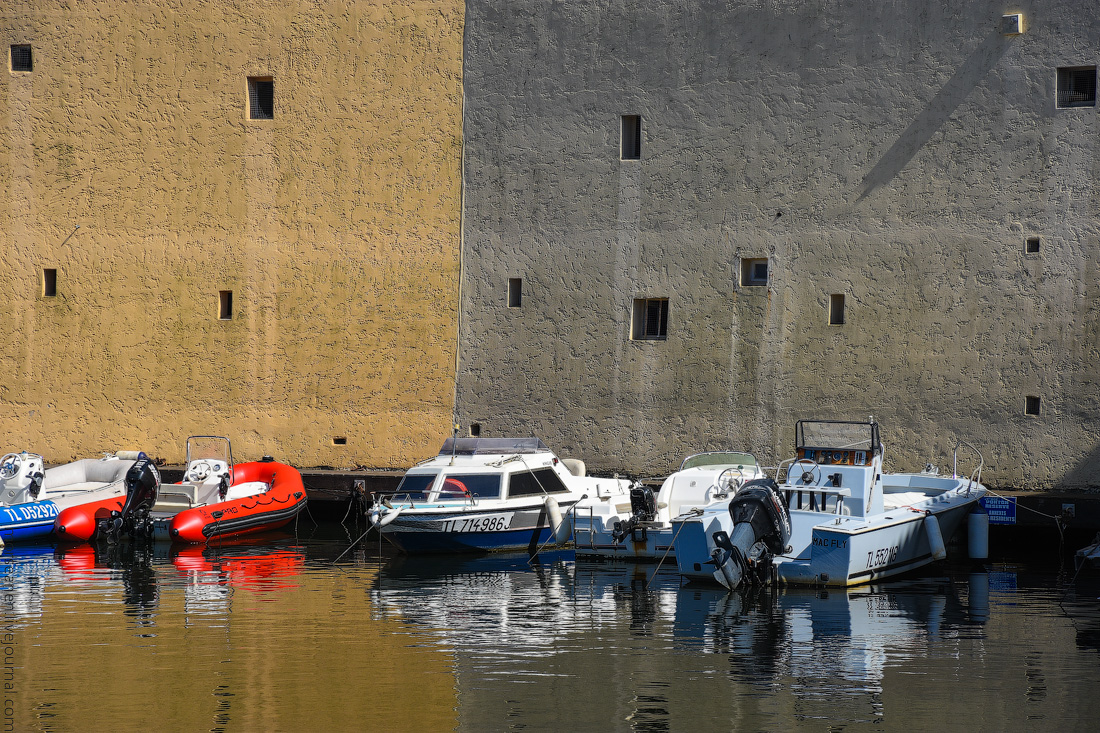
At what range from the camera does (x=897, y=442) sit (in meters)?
19.0

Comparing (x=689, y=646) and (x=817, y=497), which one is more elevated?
(x=817, y=497)

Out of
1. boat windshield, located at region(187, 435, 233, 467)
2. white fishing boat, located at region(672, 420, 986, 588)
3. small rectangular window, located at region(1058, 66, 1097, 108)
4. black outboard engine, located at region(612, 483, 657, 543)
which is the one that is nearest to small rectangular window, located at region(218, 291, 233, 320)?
boat windshield, located at region(187, 435, 233, 467)

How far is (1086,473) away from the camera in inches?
711

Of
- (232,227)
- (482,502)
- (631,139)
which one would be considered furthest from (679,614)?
(232,227)

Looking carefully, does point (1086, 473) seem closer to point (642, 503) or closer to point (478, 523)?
point (642, 503)

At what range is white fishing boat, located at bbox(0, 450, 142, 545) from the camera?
701 inches

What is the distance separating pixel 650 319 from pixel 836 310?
9.66 ft

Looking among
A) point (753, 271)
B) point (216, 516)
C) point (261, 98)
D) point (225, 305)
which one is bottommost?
point (216, 516)

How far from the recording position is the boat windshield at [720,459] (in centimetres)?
1791

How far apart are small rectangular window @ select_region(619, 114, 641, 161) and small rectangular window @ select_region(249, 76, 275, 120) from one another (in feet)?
20.2

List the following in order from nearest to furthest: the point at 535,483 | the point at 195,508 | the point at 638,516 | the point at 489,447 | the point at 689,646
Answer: the point at 689,646
the point at 638,516
the point at 535,483
the point at 489,447
the point at 195,508

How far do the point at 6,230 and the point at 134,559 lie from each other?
29.6 feet

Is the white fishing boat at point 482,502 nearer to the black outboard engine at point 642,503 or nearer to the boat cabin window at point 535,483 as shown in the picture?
the boat cabin window at point 535,483

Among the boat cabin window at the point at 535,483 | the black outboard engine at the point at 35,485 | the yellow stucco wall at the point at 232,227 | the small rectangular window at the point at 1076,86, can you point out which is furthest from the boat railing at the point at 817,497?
the black outboard engine at the point at 35,485
